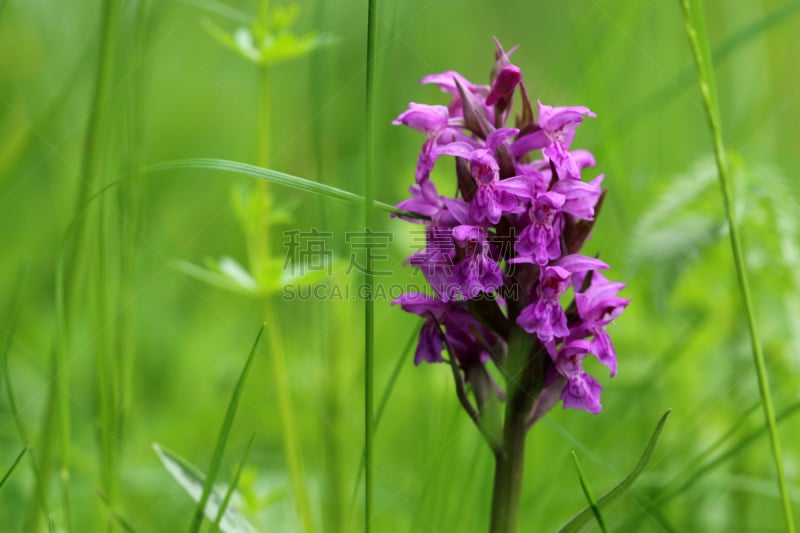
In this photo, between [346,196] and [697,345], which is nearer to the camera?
[346,196]

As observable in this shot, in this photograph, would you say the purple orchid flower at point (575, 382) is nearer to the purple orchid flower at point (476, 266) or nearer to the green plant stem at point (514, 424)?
the green plant stem at point (514, 424)

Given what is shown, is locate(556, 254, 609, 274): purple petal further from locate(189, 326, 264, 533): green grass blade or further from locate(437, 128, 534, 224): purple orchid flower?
locate(189, 326, 264, 533): green grass blade

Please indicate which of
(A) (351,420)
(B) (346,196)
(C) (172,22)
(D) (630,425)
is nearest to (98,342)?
(B) (346,196)

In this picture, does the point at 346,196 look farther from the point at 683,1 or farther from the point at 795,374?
the point at 795,374

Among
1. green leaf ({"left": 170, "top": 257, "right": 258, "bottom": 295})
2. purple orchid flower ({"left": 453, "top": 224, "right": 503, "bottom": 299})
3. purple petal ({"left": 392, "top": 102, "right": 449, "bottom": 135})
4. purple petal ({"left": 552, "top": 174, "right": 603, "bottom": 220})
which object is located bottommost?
purple orchid flower ({"left": 453, "top": 224, "right": 503, "bottom": 299})

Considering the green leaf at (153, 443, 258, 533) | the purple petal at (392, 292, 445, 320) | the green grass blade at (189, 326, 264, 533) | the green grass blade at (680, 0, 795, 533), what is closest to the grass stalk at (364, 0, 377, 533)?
the green grass blade at (189, 326, 264, 533)

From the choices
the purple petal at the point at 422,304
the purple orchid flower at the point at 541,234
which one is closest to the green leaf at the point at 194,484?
the purple petal at the point at 422,304
